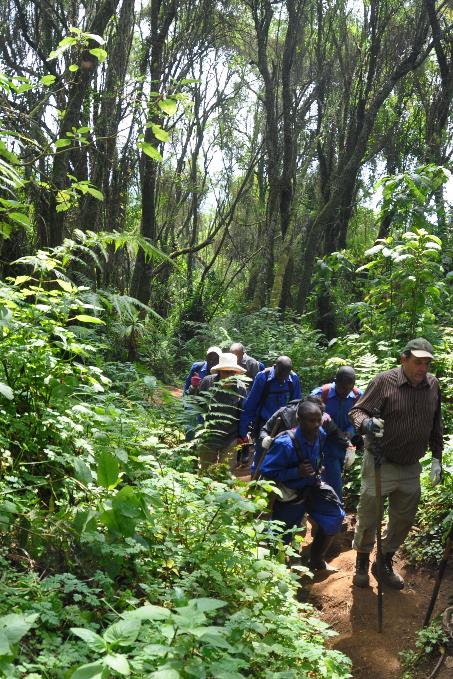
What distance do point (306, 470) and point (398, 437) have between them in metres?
0.86

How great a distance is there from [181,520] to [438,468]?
268cm

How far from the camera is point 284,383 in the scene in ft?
24.4

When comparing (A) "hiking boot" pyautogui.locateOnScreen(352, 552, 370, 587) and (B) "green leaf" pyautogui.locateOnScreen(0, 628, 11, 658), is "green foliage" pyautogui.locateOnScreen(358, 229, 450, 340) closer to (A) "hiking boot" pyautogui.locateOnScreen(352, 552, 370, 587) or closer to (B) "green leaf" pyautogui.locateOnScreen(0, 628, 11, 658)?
(A) "hiking boot" pyautogui.locateOnScreen(352, 552, 370, 587)

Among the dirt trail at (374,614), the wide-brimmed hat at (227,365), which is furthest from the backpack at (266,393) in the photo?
the dirt trail at (374,614)

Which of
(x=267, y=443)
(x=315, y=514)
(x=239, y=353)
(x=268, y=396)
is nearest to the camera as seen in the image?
(x=315, y=514)

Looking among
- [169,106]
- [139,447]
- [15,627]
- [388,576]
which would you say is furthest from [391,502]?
[15,627]

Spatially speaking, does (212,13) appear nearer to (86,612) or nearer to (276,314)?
(276,314)

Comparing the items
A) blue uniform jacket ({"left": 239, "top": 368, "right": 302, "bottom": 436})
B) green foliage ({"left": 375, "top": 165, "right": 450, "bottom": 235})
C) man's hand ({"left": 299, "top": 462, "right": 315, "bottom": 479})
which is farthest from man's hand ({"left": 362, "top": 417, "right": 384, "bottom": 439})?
green foliage ({"left": 375, "top": 165, "right": 450, "bottom": 235})

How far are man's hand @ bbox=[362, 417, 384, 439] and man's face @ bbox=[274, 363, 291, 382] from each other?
1.94 meters

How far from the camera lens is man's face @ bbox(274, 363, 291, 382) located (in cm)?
723

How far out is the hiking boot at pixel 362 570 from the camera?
5.83 metres

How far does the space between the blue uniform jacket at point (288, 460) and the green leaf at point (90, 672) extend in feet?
11.6

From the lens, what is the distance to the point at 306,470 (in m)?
5.45

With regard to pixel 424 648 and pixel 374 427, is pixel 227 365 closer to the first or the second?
pixel 374 427
